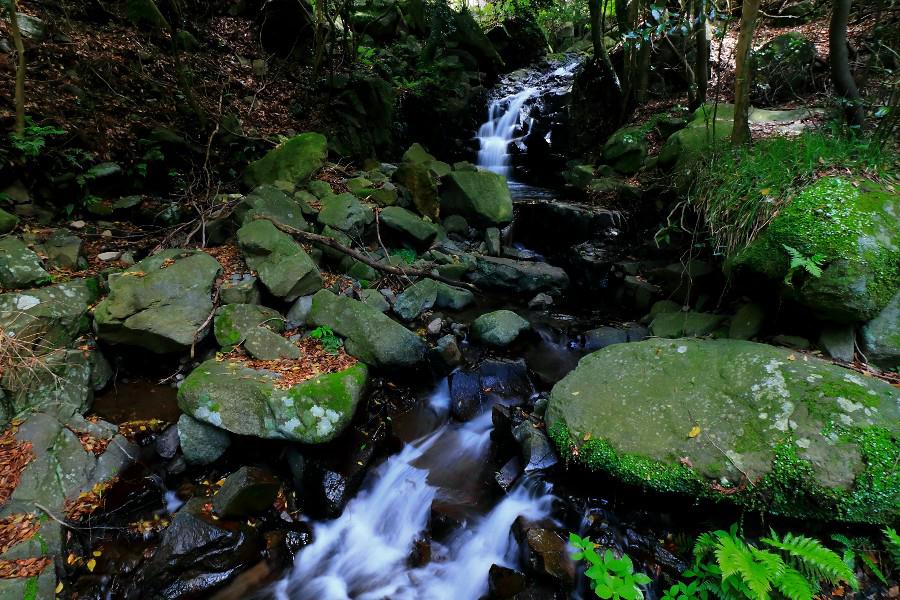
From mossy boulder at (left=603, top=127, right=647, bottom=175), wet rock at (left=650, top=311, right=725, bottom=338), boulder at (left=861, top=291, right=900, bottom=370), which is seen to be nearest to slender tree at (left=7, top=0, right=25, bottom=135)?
wet rock at (left=650, top=311, right=725, bottom=338)

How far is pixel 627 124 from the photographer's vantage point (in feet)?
32.8

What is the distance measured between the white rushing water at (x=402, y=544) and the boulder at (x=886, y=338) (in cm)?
273

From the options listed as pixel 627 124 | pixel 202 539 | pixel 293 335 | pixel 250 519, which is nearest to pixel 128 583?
pixel 202 539

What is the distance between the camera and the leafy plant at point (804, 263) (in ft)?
10.6

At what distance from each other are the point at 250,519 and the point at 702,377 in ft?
12.4

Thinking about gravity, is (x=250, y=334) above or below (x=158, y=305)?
below

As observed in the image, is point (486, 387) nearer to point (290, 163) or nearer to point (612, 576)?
point (612, 576)

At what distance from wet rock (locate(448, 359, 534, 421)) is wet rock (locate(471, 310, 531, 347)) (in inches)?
16.1

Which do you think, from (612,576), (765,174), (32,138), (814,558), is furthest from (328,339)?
(765,174)

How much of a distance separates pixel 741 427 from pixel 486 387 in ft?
7.96

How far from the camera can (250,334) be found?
459 centimetres

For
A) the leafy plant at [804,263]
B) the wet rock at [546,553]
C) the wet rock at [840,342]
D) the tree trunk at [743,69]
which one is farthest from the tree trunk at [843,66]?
the wet rock at [546,553]

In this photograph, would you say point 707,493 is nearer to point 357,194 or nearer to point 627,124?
point 357,194

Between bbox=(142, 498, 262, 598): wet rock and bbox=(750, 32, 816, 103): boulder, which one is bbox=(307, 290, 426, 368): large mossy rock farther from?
bbox=(750, 32, 816, 103): boulder
